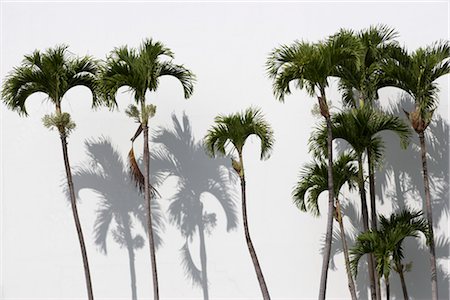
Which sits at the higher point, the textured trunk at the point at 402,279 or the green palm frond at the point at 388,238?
the green palm frond at the point at 388,238

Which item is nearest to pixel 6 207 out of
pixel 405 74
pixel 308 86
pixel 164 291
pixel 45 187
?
pixel 45 187

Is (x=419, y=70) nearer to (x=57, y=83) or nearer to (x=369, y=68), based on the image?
(x=369, y=68)

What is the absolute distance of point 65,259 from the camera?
7.93m

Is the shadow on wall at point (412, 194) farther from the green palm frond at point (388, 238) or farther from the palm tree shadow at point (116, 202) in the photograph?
the palm tree shadow at point (116, 202)

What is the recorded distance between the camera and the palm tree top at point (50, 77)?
6.85m

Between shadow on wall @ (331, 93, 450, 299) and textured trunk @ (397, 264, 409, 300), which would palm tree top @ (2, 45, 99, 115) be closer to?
shadow on wall @ (331, 93, 450, 299)

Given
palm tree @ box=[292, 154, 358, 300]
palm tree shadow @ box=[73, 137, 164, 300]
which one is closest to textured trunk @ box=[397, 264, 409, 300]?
palm tree @ box=[292, 154, 358, 300]

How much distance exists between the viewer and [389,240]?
21.7 feet

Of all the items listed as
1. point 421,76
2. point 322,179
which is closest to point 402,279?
point 322,179

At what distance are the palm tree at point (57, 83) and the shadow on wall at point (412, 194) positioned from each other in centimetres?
302

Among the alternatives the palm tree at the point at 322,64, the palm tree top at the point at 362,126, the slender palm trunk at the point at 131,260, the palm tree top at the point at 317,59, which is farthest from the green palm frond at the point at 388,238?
the slender palm trunk at the point at 131,260

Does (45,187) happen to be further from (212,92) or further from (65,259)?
(212,92)

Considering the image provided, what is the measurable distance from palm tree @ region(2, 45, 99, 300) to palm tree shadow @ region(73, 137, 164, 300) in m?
0.86

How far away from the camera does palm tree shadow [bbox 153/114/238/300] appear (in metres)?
7.82
